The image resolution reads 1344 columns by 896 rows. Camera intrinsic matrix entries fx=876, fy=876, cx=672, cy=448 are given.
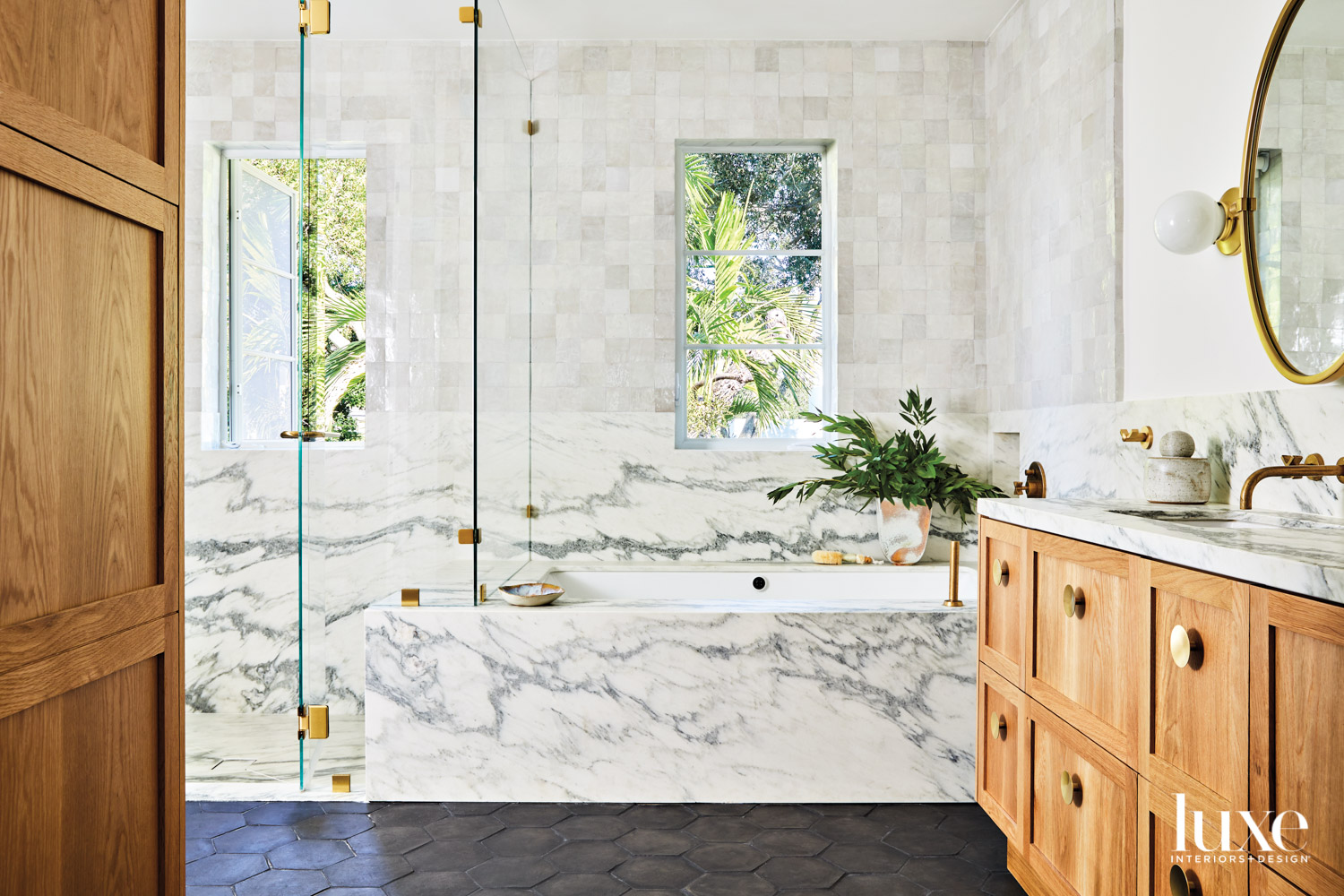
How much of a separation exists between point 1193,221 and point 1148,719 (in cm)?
111

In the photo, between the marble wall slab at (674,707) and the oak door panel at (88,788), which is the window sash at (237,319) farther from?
the oak door panel at (88,788)

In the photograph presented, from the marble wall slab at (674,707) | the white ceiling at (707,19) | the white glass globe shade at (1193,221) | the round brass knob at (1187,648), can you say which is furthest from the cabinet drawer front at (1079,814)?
the white ceiling at (707,19)

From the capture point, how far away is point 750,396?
351 centimetres

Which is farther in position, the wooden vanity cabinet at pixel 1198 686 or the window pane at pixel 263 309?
the window pane at pixel 263 309

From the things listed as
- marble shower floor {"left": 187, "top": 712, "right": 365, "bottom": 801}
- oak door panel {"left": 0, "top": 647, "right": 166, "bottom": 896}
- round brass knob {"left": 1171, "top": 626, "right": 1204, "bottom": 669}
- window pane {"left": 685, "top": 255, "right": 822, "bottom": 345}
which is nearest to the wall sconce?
round brass knob {"left": 1171, "top": 626, "right": 1204, "bottom": 669}

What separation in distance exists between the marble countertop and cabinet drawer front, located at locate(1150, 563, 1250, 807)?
1.2 inches

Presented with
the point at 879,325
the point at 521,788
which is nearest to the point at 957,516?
the point at 879,325

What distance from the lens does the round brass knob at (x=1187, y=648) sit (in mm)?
1181

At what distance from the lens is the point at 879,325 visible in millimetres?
3375

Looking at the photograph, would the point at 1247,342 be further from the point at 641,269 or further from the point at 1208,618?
the point at 641,269

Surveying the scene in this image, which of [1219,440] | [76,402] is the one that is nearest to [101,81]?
[76,402]

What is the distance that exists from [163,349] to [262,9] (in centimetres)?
243

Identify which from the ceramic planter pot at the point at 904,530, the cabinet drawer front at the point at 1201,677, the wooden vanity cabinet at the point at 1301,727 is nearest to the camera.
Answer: the wooden vanity cabinet at the point at 1301,727

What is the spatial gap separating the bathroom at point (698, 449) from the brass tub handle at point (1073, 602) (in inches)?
0.5
